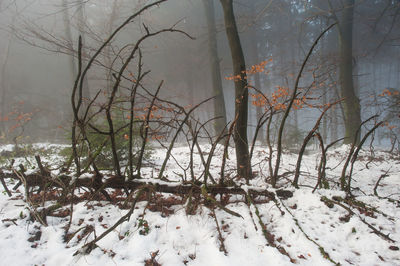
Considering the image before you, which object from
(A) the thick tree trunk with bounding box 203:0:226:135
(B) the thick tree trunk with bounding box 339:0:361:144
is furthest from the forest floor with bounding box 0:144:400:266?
(B) the thick tree trunk with bounding box 339:0:361:144

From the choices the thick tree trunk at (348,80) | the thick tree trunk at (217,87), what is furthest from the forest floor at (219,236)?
the thick tree trunk at (348,80)

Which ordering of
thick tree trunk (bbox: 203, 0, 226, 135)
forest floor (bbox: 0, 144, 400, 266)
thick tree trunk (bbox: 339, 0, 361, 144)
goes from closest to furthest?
forest floor (bbox: 0, 144, 400, 266)
thick tree trunk (bbox: 339, 0, 361, 144)
thick tree trunk (bbox: 203, 0, 226, 135)

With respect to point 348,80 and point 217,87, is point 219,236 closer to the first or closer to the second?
point 217,87

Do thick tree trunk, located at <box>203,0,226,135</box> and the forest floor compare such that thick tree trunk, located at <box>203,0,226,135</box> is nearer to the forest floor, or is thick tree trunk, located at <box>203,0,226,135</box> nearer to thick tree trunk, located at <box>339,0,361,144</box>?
thick tree trunk, located at <box>339,0,361,144</box>

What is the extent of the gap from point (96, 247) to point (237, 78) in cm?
329

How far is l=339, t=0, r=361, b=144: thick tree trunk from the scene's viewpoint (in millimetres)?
8086

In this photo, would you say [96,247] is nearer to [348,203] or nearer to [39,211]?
[39,211]

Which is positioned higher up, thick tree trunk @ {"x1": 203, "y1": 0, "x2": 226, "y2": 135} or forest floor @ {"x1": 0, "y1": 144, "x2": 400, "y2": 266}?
thick tree trunk @ {"x1": 203, "y1": 0, "x2": 226, "y2": 135}

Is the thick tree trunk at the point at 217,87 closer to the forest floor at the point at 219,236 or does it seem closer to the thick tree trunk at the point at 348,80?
the thick tree trunk at the point at 348,80

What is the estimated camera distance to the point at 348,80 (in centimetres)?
826

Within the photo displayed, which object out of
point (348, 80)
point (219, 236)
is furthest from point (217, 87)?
point (219, 236)

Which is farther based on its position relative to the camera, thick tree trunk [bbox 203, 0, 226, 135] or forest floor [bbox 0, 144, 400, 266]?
thick tree trunk [bbox 203, 0, 226, 135]

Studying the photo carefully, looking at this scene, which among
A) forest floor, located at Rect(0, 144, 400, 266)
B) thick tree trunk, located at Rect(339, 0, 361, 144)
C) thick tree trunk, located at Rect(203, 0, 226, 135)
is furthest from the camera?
thick tree trunk, located at Rect(203, 0, 226, 135)

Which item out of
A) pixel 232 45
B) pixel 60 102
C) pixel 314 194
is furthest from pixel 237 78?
pixel 60 102
